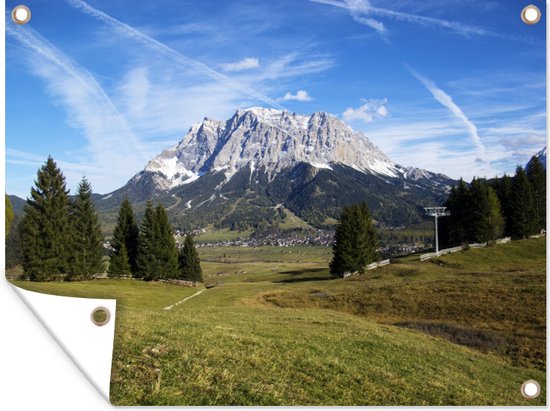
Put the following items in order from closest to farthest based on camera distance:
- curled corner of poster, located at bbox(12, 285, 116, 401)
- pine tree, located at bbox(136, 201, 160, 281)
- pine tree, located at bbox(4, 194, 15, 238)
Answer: curled corner of poster, located at bbox(12, 285, 116, 401) → pine tree, located at bbox(4, 194, 15, 238) → pine tree, located at bbox(136, 201, 160, 281)

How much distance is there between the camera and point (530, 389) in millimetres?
6094

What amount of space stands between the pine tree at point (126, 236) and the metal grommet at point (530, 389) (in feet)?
25.5

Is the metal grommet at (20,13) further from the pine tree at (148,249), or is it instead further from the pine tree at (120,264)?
the pine tree at (148,249)

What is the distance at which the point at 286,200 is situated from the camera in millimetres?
184625

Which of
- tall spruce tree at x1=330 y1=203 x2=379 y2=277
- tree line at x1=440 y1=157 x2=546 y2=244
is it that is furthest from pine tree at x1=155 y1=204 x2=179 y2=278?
tall spruce tree at x1=330 y1=203 x2=379 y2=277

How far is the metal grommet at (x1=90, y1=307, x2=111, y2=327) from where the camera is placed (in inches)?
249

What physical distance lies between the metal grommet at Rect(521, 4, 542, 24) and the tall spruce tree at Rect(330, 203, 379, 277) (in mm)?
22029

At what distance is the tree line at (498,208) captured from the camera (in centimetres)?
816

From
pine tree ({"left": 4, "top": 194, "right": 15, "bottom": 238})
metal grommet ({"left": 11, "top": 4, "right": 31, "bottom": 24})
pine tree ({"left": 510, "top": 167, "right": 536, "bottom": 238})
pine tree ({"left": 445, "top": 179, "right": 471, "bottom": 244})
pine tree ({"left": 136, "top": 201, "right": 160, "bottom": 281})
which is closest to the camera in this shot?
metal grommet ({"left": 11, "top": 4, "right": 31, "bottom": 24})

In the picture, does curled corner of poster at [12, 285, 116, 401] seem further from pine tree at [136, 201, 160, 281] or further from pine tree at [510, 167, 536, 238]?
pine tree at [510, 167, 536, 238]

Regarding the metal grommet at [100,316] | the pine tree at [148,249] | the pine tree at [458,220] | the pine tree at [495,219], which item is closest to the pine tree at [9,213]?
the metal grommet at [100,316]

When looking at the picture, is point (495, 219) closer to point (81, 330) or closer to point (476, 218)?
point (476, 218)

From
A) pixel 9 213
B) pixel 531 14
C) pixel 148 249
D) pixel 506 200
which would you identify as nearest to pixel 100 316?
pixel 9 213

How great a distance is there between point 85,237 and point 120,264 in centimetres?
117
